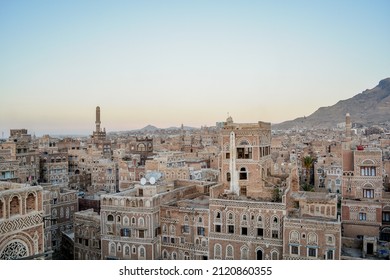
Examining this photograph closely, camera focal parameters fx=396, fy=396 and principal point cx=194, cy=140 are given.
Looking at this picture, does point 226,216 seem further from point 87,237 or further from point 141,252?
point 87,237

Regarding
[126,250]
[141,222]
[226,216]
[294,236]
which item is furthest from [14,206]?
[294,236]

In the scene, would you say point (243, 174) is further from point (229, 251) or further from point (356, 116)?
point (356, 116)

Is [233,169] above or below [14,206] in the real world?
above

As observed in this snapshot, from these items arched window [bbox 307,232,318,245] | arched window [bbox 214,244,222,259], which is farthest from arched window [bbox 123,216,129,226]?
arched window [bbox 307,232,318,245]

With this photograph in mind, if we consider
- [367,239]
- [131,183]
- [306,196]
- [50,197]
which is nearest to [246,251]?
[306,196]

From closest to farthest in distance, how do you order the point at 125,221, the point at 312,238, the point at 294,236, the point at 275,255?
the point at 312,238 < the point at 294,236 < the point at 275,255 < the point at 125,221

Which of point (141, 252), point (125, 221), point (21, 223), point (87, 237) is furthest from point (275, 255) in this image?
point (87, 237)

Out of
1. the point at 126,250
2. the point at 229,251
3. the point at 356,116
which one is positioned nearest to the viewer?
the point at 229,251

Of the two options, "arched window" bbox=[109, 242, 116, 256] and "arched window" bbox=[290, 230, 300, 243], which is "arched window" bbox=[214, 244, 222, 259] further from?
"arched window" bbox=[109, 242, 116, 256]

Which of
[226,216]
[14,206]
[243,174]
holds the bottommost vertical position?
[226,216]

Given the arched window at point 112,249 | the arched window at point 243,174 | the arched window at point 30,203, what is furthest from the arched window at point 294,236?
the arched window at point 30,203

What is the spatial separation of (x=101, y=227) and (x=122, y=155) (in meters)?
20.7

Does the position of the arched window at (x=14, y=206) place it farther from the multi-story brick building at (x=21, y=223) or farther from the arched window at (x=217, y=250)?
the arched window at (x=217, y=250)

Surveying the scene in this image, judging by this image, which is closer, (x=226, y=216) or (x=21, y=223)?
(x=21, y=223)
